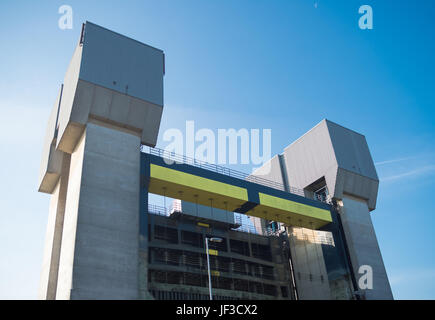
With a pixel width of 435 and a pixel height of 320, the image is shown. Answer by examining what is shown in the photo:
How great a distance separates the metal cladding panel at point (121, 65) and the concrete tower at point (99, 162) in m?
0.08

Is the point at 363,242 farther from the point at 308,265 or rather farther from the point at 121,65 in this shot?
the point at 121,65

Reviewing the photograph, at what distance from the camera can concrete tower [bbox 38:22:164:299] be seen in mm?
27156

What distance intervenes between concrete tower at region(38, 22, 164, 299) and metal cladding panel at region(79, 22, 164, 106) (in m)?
0.08

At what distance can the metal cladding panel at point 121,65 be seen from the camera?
33.1m

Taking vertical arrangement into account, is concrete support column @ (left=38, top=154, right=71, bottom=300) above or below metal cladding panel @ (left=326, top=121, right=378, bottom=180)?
below

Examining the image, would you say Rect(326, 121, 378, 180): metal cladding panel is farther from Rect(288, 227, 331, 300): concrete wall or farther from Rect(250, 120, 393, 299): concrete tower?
Rect(288, 227, 331, 300): concrete wall

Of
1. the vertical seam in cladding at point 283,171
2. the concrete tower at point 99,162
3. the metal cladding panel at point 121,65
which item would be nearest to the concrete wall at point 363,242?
the vertical seam in cladding at point 283,171

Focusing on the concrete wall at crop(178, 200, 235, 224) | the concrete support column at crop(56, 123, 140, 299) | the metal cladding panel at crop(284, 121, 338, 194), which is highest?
the metal cladding panel at crop(284, 121, 338, 194)

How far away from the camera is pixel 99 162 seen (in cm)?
3083

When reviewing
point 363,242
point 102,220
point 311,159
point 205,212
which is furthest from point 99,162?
point 363,242

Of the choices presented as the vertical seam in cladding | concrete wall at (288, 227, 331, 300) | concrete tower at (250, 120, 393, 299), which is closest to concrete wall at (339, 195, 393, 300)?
concrete tower at (250, 120, 393, 299)

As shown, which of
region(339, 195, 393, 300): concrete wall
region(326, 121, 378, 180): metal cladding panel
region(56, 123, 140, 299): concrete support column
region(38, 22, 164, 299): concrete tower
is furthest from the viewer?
region(326, 121, 378, 180): metal cladding panel

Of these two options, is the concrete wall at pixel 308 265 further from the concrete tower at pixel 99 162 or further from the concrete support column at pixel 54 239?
the concrete support column at pixel 54 239

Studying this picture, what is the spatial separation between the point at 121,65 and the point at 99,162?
906cm
